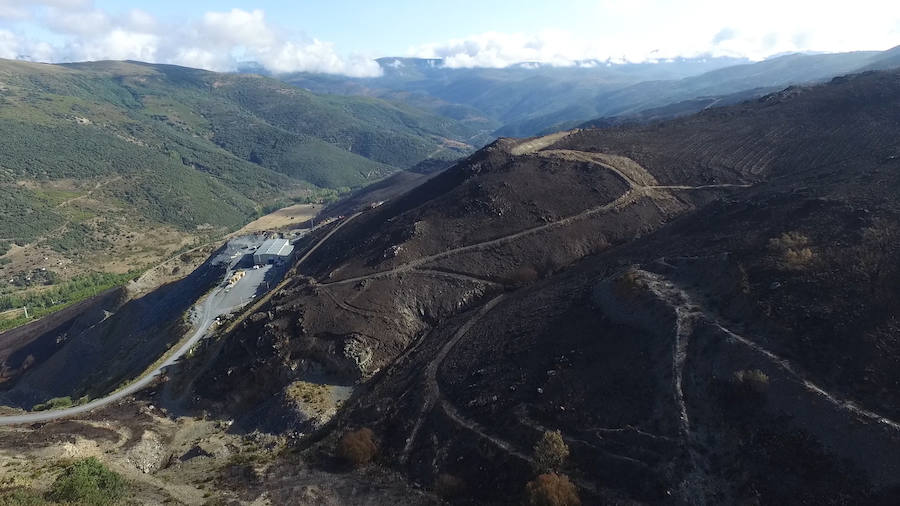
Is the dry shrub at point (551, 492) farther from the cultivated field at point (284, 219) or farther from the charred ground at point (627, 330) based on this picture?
the cultivated field at point (284, 219)

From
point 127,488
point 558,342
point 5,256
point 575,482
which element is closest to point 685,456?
point 575,482

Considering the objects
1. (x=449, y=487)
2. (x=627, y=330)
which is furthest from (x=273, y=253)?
(x=627, y=330)

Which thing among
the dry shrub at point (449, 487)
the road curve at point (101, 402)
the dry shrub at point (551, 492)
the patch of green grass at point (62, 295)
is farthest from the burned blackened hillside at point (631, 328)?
the patch of green grass at point (62, 295)

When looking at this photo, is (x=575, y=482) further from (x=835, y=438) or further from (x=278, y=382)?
(x=278, y=382)

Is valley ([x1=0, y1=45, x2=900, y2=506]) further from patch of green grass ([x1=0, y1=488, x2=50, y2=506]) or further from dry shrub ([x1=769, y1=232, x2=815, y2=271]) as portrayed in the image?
patch of green grass ([x1=0, y1=488, x2=50, y2=506])

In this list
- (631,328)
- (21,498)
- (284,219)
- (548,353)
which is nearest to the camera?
(21,498)

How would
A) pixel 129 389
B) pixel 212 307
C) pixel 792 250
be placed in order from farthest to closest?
pixel 212 307 → pixel 129 389 → pixel 792 250

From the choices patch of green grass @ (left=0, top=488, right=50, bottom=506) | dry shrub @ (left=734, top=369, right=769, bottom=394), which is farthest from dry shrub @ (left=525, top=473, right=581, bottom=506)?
patch of green grass @ (left=0, top=488, right=50, bottom=506)

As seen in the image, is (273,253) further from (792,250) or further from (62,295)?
(62,295)
